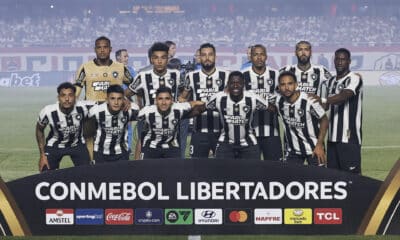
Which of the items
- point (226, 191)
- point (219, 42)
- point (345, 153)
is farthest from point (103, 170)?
point (219, 42)

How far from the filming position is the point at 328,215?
7.14m

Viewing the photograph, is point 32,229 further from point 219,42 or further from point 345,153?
point 219,42

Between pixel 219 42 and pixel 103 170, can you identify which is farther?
pixel 219 42

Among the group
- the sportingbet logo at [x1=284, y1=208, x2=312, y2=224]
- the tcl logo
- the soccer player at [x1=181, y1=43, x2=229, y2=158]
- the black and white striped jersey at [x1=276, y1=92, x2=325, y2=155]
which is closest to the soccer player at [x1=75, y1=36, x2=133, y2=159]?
the soccer player at [x1=181, y1=43, x2=229, y2=158]

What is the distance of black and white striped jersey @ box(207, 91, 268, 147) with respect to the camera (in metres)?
8.24

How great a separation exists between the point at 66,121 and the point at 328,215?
2.63 metres

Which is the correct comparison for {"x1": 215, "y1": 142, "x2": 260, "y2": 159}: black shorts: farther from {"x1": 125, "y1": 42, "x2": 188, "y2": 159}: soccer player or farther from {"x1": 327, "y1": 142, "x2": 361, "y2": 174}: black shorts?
{"x1": 327, "y1": 142, "x2": 361, "y2": 174}: black shorts

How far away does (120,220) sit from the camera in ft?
23.4

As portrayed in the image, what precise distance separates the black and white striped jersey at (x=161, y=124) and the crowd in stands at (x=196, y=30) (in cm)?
4882

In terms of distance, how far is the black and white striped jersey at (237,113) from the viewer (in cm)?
824

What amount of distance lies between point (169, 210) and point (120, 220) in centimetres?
40

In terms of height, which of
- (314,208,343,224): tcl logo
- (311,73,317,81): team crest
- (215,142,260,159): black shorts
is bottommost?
(314,208,343,224): tcl logo

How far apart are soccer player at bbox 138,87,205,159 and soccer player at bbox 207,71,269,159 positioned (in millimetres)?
233

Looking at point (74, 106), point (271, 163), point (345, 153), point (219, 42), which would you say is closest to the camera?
point (271, 163)
